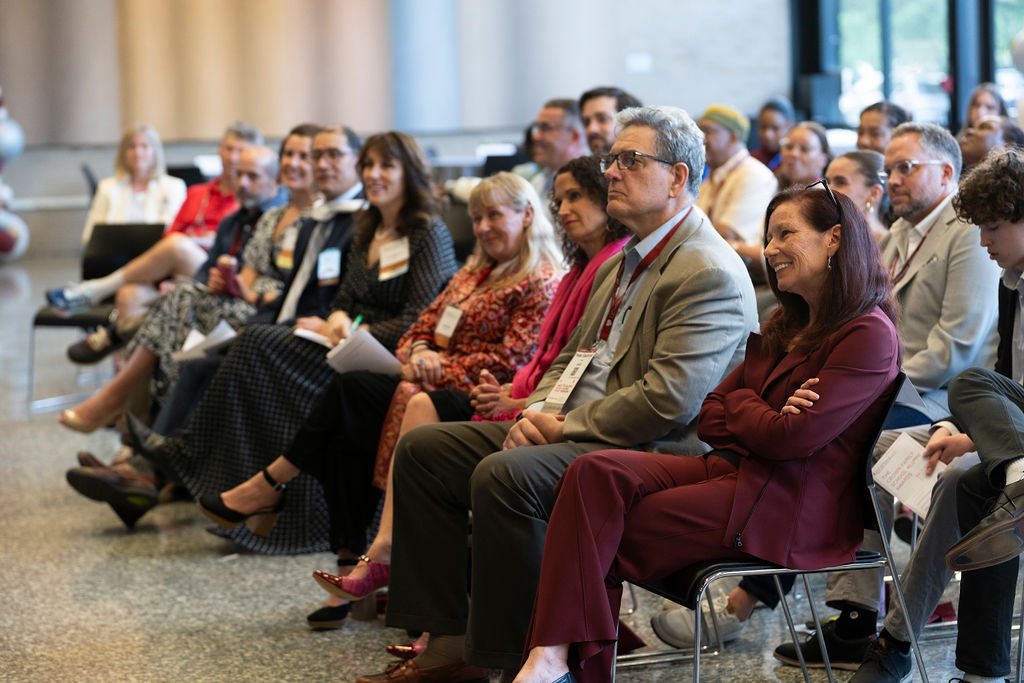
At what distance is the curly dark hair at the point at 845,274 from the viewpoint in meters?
2.28

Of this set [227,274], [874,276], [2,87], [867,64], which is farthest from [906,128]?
[2,87]

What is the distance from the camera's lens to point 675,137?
8.82ft

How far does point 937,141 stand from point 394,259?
1.76m

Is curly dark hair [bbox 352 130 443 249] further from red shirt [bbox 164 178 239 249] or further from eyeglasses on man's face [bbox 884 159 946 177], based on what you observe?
red shirt [bbox 164 178 239 249]

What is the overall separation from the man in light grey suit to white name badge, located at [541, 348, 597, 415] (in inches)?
28.8

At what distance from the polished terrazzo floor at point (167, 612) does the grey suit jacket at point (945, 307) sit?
670 millimetres

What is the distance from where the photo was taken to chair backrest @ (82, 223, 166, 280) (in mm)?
6453

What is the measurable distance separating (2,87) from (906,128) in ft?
41.9

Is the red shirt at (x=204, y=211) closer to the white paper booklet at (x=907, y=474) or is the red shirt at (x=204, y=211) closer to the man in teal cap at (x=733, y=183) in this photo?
the man in teal cap at (x=733, y=183)

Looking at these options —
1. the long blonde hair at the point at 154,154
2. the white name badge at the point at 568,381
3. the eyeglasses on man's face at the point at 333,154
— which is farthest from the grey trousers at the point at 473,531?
the long blonde hair at the point at 154,154

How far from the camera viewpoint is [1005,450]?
213 cm

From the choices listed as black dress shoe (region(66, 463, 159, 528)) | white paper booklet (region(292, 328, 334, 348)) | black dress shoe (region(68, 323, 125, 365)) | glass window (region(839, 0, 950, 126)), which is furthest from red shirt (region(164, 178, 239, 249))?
glass window (region(839, 0, 950, 126))

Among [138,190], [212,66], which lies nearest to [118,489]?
[138,190]

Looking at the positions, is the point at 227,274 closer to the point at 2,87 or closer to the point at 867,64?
the point at 867,64
